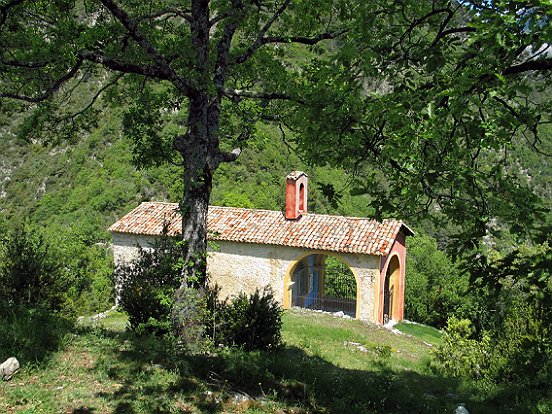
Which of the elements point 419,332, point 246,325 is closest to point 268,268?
point 419,332

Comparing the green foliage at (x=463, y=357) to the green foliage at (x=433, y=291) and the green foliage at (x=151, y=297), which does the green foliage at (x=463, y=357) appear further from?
the green foliage at (x=433, y=291)

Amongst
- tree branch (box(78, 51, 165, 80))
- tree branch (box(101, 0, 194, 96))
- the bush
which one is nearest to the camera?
tree branch (box(101, 0, 194, 96))

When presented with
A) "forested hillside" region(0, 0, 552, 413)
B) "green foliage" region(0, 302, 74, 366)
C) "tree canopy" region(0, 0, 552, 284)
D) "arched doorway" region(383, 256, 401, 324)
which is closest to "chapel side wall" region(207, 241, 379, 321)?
"arched doorway" region(383, 256, 401, 324)

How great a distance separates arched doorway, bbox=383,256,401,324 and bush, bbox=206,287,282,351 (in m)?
13.9

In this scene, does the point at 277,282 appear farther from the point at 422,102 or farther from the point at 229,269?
the point at 422,102

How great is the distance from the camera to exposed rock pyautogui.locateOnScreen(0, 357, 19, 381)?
4.92m

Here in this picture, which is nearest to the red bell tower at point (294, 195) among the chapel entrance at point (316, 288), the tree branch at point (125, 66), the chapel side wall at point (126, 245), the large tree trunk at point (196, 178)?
the chapel entrance at point (316, 288)

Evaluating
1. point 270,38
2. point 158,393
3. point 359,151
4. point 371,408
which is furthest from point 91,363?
point 270,38

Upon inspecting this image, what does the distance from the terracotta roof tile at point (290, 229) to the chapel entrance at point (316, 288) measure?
1.85m

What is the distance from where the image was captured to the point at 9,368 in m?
5.01

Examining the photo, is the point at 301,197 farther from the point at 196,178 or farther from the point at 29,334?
the point at 29,334

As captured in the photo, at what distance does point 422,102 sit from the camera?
4023 mm

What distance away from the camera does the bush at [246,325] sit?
9.20m

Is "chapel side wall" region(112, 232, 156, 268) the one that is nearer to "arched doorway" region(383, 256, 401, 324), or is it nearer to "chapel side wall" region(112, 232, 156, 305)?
"chapel side wall" region(112, 232, 156, 305)
